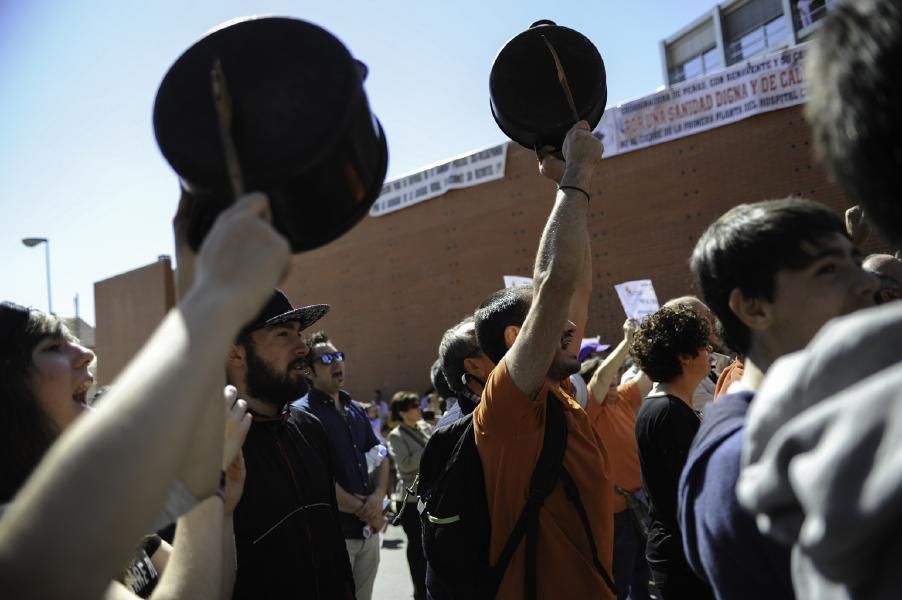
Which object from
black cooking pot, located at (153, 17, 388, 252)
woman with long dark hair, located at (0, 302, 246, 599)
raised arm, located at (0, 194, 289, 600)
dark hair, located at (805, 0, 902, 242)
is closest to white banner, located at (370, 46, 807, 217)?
woman with long dark hair, located at (0, 302, 246, 599)

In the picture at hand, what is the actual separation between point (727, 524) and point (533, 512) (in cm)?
121

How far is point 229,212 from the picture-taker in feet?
3.50

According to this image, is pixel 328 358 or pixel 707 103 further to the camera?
pixel 707 103

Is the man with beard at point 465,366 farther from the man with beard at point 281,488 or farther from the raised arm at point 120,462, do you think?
the raised arm at point 120,462

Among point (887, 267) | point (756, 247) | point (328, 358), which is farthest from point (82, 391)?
point (328, 358)

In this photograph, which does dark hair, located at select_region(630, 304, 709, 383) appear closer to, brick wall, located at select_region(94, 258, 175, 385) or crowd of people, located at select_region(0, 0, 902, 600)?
crowd of people, located at select_region(0, 0, 902, 600)

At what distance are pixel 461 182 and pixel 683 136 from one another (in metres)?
7.23

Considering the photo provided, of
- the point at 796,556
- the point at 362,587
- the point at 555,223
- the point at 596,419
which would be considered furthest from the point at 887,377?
the point at 362,587

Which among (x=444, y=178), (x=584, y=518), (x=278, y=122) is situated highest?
(x=444, y=178)

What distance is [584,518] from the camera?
2.63 meters

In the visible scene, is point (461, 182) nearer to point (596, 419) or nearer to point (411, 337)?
point (411, 337)

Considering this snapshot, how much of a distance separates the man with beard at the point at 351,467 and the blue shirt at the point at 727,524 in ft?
12.1

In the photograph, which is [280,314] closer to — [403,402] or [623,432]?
[623,432]

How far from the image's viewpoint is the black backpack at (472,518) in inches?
102
